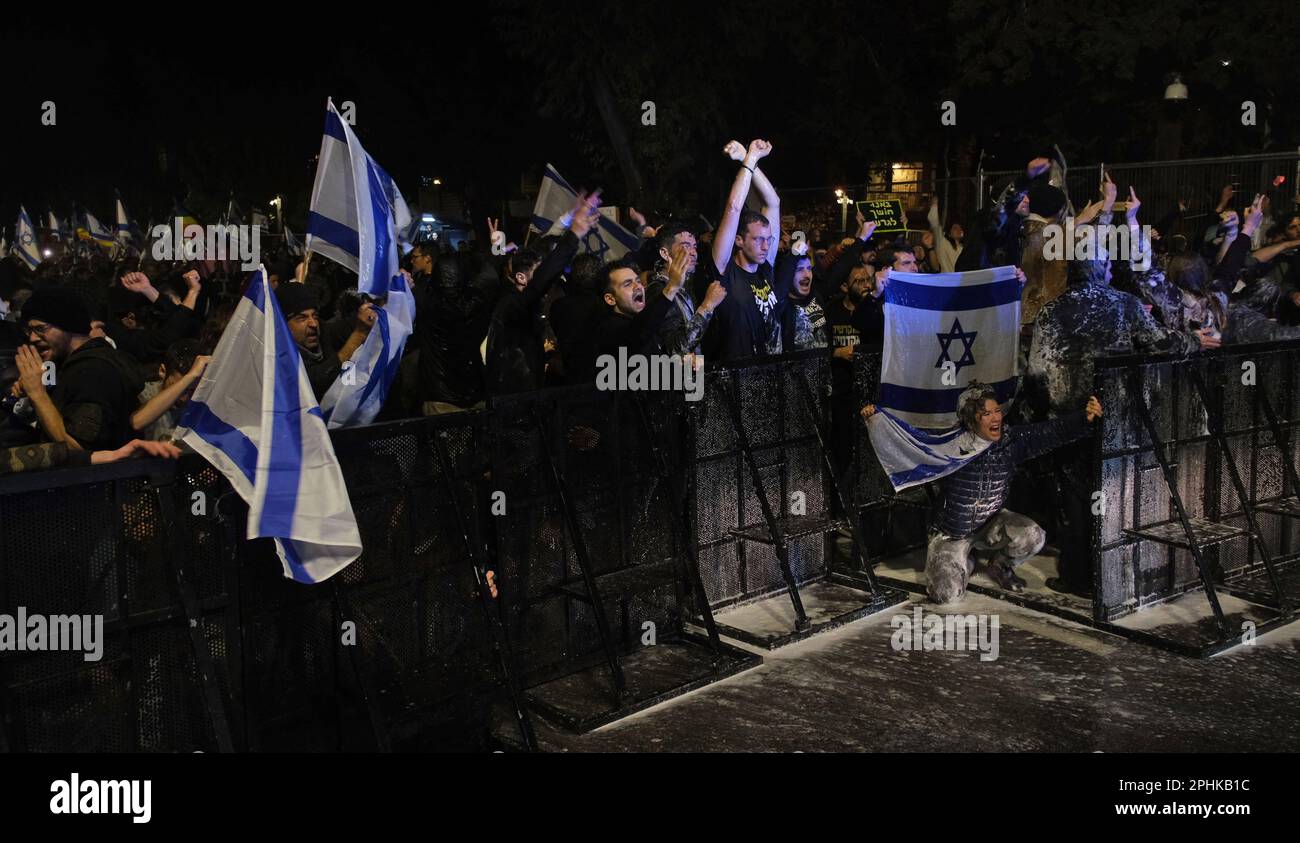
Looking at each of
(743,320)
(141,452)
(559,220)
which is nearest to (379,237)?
(141,452)

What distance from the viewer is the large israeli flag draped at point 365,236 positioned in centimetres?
636

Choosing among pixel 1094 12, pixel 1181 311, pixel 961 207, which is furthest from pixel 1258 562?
pixel 1094 12

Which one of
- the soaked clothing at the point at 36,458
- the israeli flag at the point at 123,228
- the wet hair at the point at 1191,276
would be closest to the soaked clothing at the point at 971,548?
the wet hair at the point at 1191,276

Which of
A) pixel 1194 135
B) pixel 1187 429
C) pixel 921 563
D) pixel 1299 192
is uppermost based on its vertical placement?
→ pixel 1194 135

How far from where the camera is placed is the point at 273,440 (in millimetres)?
4727

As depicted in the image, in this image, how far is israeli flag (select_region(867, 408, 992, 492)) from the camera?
24.3 ft

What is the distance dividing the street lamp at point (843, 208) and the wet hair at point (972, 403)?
11.5 meters

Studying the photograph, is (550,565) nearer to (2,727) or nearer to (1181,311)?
(2,727)

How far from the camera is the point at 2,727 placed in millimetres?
4113

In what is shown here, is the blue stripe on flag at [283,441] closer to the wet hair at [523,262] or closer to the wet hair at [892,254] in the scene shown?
the wet hair at [523,262]

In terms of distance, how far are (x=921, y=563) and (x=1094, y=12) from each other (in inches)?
635

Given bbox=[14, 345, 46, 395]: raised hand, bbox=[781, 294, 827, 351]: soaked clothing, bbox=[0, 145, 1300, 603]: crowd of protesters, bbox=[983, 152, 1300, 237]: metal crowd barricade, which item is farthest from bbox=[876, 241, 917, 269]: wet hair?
bbox=[14, 345, 46, 395]: raised hand

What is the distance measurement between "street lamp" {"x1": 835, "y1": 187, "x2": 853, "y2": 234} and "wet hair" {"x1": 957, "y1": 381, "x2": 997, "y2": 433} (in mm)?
→ 11536

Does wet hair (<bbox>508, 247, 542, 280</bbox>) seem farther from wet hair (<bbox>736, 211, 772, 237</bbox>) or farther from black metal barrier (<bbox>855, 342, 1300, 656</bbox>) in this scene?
black metal barrier (<bbox>855, 342, 1300, 656</bbox>)
